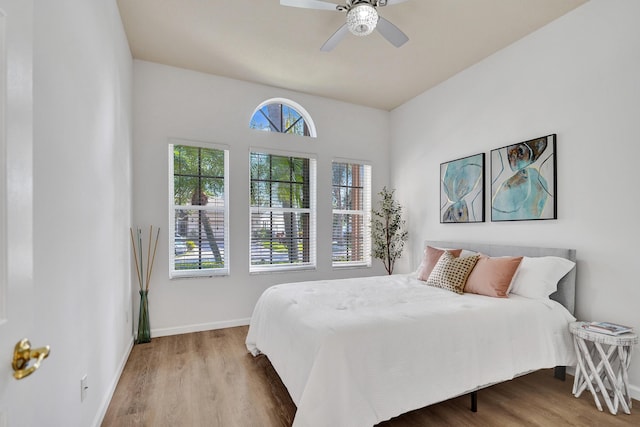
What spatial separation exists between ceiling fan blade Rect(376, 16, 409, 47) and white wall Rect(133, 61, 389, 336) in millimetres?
1967

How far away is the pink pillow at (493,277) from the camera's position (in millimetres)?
2611

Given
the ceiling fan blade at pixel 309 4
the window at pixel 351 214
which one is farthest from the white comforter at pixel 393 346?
the ceiling fan blade at pixel 309 4

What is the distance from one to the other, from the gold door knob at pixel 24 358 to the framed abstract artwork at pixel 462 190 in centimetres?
366

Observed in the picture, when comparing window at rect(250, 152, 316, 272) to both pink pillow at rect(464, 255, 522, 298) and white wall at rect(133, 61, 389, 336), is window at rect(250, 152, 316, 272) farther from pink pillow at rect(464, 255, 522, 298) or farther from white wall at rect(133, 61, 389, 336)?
pink pillow at rect(464, 255, 522, 298)

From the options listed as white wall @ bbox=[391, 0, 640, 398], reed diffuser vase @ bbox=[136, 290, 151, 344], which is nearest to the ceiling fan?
white wall @ bbox=[391, 0, 640, 398]

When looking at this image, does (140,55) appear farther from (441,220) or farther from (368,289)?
(441,220)

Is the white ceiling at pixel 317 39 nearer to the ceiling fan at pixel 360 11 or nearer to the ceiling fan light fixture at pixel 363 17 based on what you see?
the ceiling fan at pixel 360 11

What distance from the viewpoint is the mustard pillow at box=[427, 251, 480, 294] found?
112 inches

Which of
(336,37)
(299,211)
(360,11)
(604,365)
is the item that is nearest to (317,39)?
(336,37)

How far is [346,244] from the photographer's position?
4.73m

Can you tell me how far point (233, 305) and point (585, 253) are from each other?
361 centimetres

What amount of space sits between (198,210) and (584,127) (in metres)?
3.94

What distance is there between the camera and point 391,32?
249cm

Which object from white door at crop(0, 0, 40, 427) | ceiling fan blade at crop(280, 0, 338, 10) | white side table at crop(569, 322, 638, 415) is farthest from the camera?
ceiling fan blade at crop(280, 0, 338, 10)
